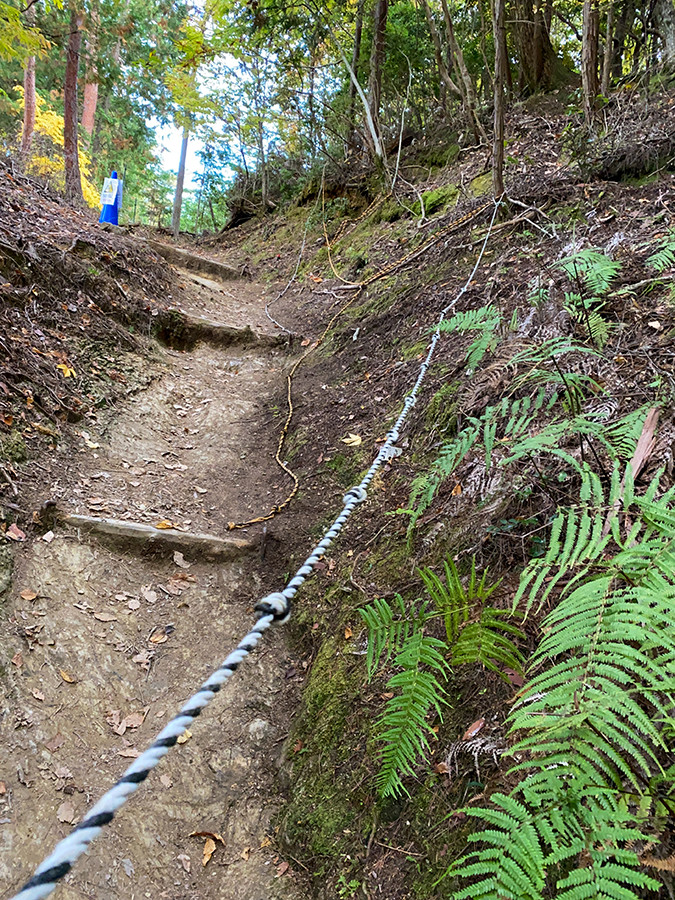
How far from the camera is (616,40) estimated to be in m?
6.30

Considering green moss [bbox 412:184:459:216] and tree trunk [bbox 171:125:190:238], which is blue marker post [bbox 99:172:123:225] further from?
tree trunk [bbox 171:125:190:238]

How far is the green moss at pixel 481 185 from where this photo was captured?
19.0ft

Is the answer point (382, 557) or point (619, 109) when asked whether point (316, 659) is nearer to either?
point (382, 557)

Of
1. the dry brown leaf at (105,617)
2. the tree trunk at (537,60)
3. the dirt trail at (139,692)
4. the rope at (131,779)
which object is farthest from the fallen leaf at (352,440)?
the tree trunk at (537,60)

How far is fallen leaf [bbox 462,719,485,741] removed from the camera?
1.58 m

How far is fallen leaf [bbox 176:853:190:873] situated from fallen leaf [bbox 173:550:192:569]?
1579 mm

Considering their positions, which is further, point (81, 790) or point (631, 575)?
point (81, 790)

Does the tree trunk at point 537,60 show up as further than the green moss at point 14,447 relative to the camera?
Yes

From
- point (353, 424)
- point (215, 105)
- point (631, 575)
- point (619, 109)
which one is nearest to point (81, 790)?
point (631, 575)

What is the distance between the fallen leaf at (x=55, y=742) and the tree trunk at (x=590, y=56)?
588cm

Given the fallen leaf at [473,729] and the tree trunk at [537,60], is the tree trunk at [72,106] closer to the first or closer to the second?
the tree trunk at [537,60]

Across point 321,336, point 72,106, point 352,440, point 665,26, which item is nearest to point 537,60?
point 665,26

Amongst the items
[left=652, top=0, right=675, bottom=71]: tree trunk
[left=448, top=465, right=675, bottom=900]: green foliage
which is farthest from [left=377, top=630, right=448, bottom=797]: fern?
[left=652, top=0, right=675, bottom=71]: tree trunk

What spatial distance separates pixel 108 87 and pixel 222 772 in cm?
1197
